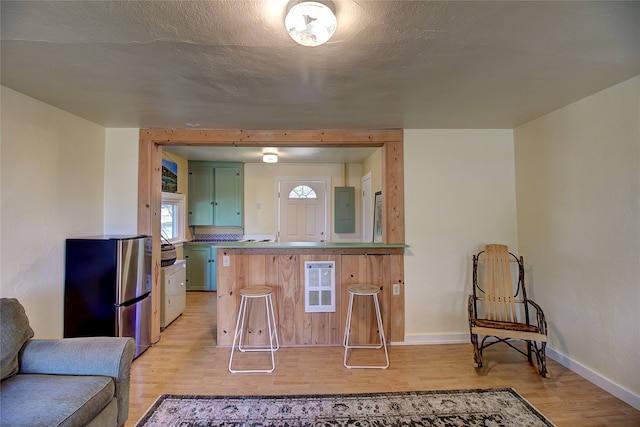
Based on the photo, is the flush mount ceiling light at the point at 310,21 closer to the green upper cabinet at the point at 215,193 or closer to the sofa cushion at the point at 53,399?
the sofa cushion at the point at 53,399

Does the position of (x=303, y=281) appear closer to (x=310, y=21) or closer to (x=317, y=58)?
(x=317, y=58)

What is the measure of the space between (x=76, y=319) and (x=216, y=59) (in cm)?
254

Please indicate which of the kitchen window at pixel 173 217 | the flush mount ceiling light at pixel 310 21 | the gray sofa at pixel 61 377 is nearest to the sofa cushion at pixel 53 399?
the gray sofa at pixel 61 377

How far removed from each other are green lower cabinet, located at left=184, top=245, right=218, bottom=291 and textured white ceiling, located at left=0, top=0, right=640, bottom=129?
9.22ft

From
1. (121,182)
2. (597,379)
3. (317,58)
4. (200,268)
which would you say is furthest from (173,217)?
(597,379)

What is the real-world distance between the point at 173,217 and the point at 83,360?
3.44m

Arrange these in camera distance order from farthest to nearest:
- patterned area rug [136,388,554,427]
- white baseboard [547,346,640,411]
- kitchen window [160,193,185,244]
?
kitchen window [160,193,185,244] < white baseboard [547,346,640,411] < patterned area rug [136,388,554,427]

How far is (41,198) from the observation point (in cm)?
→ 221

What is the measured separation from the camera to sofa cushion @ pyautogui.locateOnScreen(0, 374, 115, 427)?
3.86ft

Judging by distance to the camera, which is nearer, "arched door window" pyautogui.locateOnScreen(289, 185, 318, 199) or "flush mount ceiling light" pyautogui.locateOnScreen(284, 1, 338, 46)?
"flush mount ceiling light" pyautogui.locateOnScreen(284, 1, 338, 46)

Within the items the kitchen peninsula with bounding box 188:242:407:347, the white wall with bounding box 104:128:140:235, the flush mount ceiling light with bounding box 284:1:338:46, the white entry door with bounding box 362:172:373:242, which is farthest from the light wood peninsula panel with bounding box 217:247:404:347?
the flush mount ceiling light with bounding box 284:1:338:46

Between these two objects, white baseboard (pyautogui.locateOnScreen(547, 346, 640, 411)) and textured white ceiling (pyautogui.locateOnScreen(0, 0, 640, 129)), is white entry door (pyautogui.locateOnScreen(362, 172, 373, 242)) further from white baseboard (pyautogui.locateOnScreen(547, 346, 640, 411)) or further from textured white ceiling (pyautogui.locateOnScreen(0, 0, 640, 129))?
white baseboard (pyautogui.locateOnScreen(547, 346, 640, 411))

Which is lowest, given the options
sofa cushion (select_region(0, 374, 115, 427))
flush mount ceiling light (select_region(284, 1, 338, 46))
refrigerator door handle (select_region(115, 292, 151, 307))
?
sofa cushion (select_region(0, 374, 115, 427))

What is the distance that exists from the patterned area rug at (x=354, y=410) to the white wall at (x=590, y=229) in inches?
32.2
